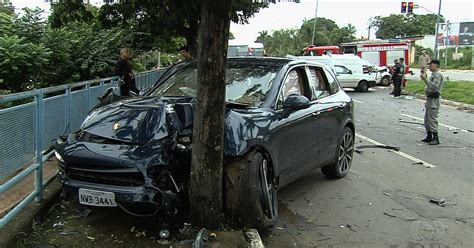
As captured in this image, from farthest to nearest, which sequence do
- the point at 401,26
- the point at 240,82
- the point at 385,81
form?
the point at 401,26
the point at 385,81
the point at 240,82

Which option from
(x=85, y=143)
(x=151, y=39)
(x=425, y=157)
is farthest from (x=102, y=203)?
(x=151, y=39)

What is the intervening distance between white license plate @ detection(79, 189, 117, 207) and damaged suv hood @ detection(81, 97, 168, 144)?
499mm

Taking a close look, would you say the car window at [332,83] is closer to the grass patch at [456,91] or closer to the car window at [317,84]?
the car window at [317,84]

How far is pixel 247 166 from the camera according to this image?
457cm

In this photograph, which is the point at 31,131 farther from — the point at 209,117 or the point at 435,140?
the point at 435,140

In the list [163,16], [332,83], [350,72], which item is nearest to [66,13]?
[163,16]

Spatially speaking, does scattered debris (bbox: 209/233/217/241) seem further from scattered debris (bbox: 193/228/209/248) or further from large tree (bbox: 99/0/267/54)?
large tree (bbox: 99/0/267/54)

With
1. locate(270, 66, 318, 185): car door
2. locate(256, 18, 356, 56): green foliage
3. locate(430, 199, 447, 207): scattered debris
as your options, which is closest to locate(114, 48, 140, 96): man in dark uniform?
locate(270, 66, 318, 185): car door

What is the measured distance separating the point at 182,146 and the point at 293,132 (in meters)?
1.51

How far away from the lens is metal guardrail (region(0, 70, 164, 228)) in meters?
4.11

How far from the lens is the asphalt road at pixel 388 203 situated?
496 centimetres

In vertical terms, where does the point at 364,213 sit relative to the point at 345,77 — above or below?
below

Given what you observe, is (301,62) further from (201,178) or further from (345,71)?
(345,71)

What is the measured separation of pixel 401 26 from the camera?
100 metres
